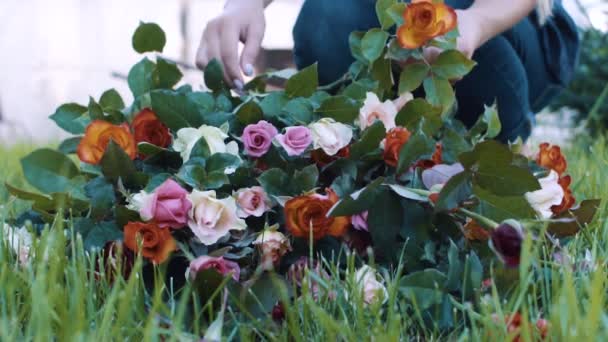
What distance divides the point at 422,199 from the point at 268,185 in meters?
0.19

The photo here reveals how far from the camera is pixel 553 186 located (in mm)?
990

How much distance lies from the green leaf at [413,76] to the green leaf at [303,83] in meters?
0.12

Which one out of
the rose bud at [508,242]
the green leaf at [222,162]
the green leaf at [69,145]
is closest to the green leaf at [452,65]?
Result: the green leaf at [222,162]

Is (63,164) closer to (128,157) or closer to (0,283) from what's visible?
(128,157)

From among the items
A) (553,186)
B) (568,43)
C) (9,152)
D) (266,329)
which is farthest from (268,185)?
(9,152)

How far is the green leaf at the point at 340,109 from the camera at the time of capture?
1.02m

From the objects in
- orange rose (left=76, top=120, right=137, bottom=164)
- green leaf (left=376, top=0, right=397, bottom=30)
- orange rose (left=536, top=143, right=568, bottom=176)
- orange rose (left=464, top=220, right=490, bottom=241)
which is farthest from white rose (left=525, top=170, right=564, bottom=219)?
orange rose (left=76, top=120, right=137, bottom=164)

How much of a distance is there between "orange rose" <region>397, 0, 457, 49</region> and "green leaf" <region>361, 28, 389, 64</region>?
0.04 meters

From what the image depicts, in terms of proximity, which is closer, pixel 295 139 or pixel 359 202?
pixel 359 202

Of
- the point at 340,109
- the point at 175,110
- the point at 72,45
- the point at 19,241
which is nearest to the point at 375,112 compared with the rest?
the point at 340,109

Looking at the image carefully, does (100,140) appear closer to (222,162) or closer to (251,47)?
(222,162)

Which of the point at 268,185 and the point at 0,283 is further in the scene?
the point at 268,185

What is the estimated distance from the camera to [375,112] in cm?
105

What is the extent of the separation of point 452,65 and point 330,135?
0.70 feet
